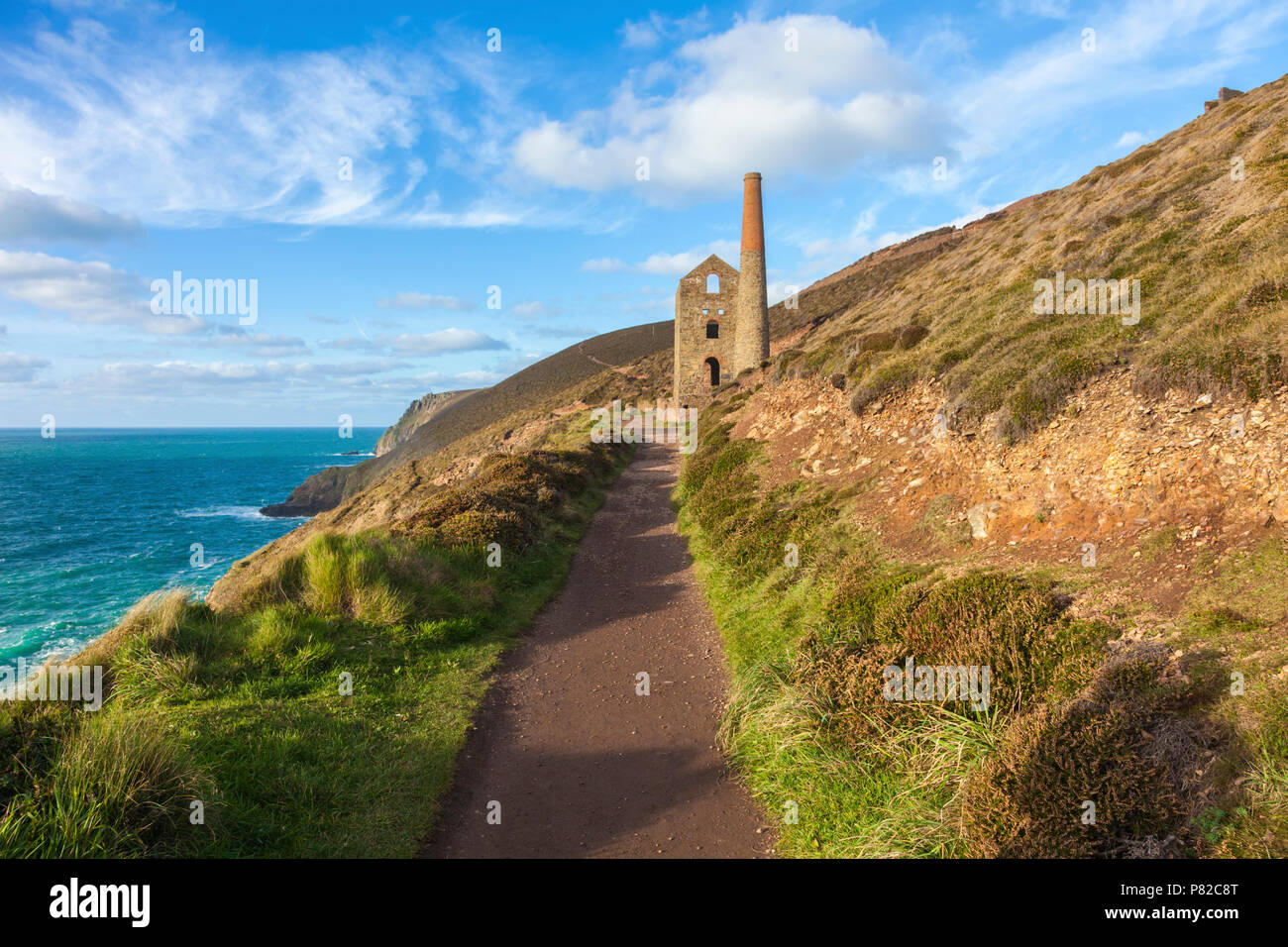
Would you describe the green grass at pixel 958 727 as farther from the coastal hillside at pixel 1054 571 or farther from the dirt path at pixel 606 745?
the dirt path at pixel 606 745

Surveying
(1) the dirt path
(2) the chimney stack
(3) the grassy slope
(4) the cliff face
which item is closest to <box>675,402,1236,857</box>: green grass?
(1) the dirt path

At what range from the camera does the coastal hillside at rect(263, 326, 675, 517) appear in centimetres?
5997

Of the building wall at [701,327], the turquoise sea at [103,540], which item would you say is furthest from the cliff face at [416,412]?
the building wall at [701,327]

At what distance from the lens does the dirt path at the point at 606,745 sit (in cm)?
572

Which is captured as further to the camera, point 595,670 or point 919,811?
point 595,670

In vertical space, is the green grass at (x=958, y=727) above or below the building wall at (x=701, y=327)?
below

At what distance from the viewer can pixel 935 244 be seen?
2297 inches

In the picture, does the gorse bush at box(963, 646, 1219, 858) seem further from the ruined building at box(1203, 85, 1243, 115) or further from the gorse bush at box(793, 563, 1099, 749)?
the ruined building at box(1203, 85, 1243, 115)

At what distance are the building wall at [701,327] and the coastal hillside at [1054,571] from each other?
76.0ft

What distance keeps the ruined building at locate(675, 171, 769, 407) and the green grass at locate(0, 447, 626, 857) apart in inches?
1103

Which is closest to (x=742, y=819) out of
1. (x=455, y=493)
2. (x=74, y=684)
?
(x=74, y=684)

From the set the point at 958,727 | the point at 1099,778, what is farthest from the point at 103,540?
the point at 1099,778
